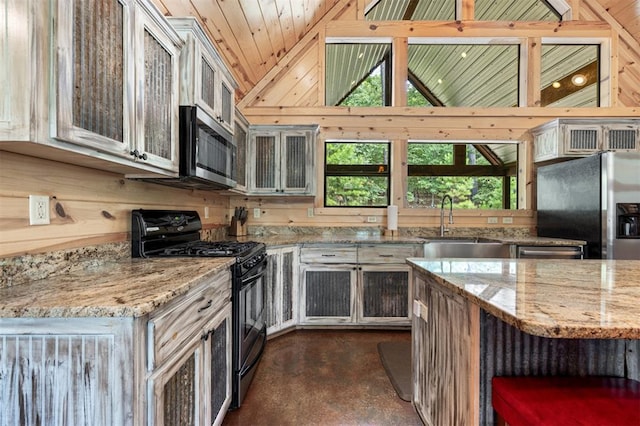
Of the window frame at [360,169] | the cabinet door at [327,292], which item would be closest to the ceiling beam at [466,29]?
the window frame at [360,169]

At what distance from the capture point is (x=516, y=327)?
0.80 metres

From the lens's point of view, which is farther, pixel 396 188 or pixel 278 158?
pixel 396 188

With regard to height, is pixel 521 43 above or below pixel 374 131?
above

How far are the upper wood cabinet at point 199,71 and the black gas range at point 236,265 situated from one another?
2.59ft

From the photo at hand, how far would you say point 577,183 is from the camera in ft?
9.93

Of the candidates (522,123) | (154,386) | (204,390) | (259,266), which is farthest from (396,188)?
(154,386)

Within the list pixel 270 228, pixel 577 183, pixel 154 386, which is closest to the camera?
pixel 154 386

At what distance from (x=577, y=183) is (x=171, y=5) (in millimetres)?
3967

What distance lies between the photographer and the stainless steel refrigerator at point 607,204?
2.74 meters

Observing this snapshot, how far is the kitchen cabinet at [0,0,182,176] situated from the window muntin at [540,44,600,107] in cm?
447

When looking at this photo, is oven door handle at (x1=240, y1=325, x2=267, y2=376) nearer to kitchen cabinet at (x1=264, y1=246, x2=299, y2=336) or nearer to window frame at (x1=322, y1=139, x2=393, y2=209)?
kitchen cabinet at (x1=264, y1=246, x2=299, y2=336)

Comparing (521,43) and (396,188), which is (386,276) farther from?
(521,43)

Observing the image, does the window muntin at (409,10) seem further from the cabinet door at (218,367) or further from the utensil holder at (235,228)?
the cabinet door at (218,367)

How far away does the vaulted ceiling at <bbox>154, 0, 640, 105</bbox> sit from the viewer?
2.83 m
